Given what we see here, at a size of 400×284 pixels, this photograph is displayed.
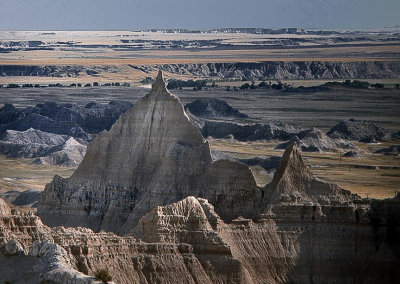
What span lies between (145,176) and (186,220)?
28.3 feet

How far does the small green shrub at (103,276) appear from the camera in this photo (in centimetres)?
4103

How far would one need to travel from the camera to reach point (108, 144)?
195 feet

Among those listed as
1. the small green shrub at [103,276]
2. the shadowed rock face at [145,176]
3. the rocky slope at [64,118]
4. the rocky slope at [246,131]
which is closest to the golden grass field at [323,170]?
the rocky slope at [246,131]

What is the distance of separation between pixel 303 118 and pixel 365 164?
53.5 meters

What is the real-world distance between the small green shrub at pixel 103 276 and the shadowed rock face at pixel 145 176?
10722 millimetres

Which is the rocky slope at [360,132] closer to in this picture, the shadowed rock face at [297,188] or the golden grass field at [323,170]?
the golden grass field at [323,170]

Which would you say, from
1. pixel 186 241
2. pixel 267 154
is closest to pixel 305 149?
pixel 267 154

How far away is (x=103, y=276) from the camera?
136 ft

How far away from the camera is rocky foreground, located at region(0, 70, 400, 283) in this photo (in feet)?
152

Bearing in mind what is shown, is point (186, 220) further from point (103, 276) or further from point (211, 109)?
point (211, 109)

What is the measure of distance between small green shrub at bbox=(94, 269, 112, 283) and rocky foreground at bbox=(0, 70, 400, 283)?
27.7 inches

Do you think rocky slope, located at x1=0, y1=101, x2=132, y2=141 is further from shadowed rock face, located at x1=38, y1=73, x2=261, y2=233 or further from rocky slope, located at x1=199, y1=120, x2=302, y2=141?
shadowed rock face, located at x1=38, y1=73, x2=261, y2=233

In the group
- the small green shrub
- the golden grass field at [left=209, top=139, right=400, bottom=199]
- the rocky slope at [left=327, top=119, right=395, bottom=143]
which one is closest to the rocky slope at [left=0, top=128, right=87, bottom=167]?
the golden grass field at [left=209, top=139, right=400, bottom=199]

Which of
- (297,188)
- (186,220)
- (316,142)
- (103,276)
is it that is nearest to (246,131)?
(316,142)
